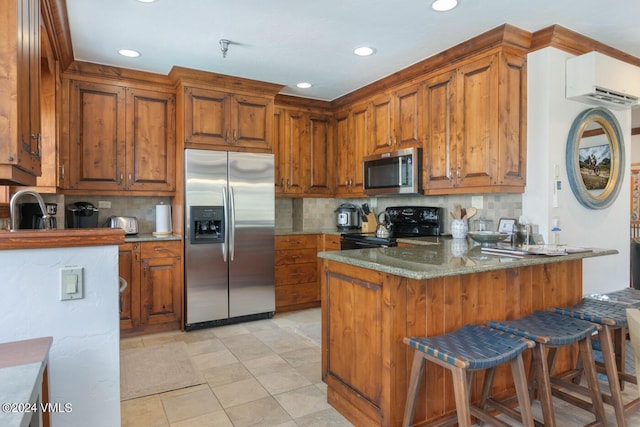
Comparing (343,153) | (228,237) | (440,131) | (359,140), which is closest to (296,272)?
(228,237)

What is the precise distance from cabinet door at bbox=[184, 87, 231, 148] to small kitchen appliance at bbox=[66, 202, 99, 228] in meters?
1.09

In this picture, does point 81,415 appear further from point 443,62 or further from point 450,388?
point 443,62

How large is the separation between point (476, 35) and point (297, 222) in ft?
9.60

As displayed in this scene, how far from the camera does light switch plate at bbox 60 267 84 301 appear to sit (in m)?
1.36

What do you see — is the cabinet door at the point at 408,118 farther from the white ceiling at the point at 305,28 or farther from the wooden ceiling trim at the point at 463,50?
the white ceiling at the point at 305,28

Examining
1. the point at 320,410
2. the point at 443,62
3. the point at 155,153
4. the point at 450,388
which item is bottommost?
the point at 320,410

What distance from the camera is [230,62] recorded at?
348cm

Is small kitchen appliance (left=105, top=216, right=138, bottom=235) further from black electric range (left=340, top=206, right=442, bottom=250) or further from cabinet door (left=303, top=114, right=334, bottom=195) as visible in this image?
black electric range (left=340, top=206, right=442, bottom=250)

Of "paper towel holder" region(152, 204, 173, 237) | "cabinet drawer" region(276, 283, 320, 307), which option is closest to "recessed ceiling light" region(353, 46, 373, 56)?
"paper towel holder" region(152, 204, 173, 237)

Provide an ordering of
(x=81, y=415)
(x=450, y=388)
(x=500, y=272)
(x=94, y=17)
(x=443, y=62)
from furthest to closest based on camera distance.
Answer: (x=443, y=62) → (x=94, y=17) → (x=500, y=272) → (x=450, y=388) → (x=81, y=415)

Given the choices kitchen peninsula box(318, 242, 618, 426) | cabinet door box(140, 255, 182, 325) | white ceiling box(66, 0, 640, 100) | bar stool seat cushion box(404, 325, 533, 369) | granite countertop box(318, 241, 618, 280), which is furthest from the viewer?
cabinet door box(140, 255, 182, 325)

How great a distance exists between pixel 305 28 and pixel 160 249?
2336 mm

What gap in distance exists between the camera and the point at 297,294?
4.41 meters

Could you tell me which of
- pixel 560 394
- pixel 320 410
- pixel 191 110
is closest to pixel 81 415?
pixel 320 410
